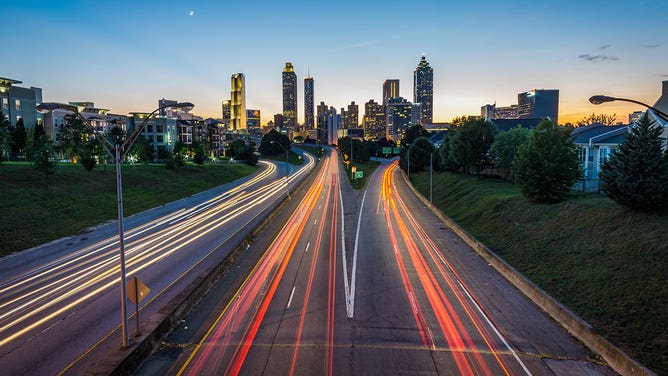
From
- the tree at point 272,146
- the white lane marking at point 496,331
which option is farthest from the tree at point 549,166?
the tree at point 272,146

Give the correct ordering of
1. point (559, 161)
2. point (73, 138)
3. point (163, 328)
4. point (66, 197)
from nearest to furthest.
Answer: point (163, 328) → point (559, 161) → point (66, 197) → point (73, 138)

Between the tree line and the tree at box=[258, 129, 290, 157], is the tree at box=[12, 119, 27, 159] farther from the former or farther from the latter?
the tree at box=[258, 129, 290, 157]

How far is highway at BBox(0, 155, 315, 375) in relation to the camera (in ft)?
43.8

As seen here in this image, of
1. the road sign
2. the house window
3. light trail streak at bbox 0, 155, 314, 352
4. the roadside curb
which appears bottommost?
light trail streak at bbox 0, 155, 314, 352

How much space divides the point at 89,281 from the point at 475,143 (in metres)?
53.9

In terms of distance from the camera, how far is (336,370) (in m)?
12.0

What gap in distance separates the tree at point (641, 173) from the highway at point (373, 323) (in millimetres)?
9140

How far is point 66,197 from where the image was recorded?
4322 centimetres

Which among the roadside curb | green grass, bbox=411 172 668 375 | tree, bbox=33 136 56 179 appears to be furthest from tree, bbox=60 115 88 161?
green grass, bbox=411 172 668 375

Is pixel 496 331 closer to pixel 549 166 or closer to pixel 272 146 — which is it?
pixel 549 166

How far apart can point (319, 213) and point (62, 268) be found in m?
26.7

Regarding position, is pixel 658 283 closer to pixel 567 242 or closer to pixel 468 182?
pixel 567 242

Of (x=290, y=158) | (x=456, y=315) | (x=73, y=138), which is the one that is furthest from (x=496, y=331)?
(x=290, y=158)

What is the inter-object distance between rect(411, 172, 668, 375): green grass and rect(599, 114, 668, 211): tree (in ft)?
2.91
